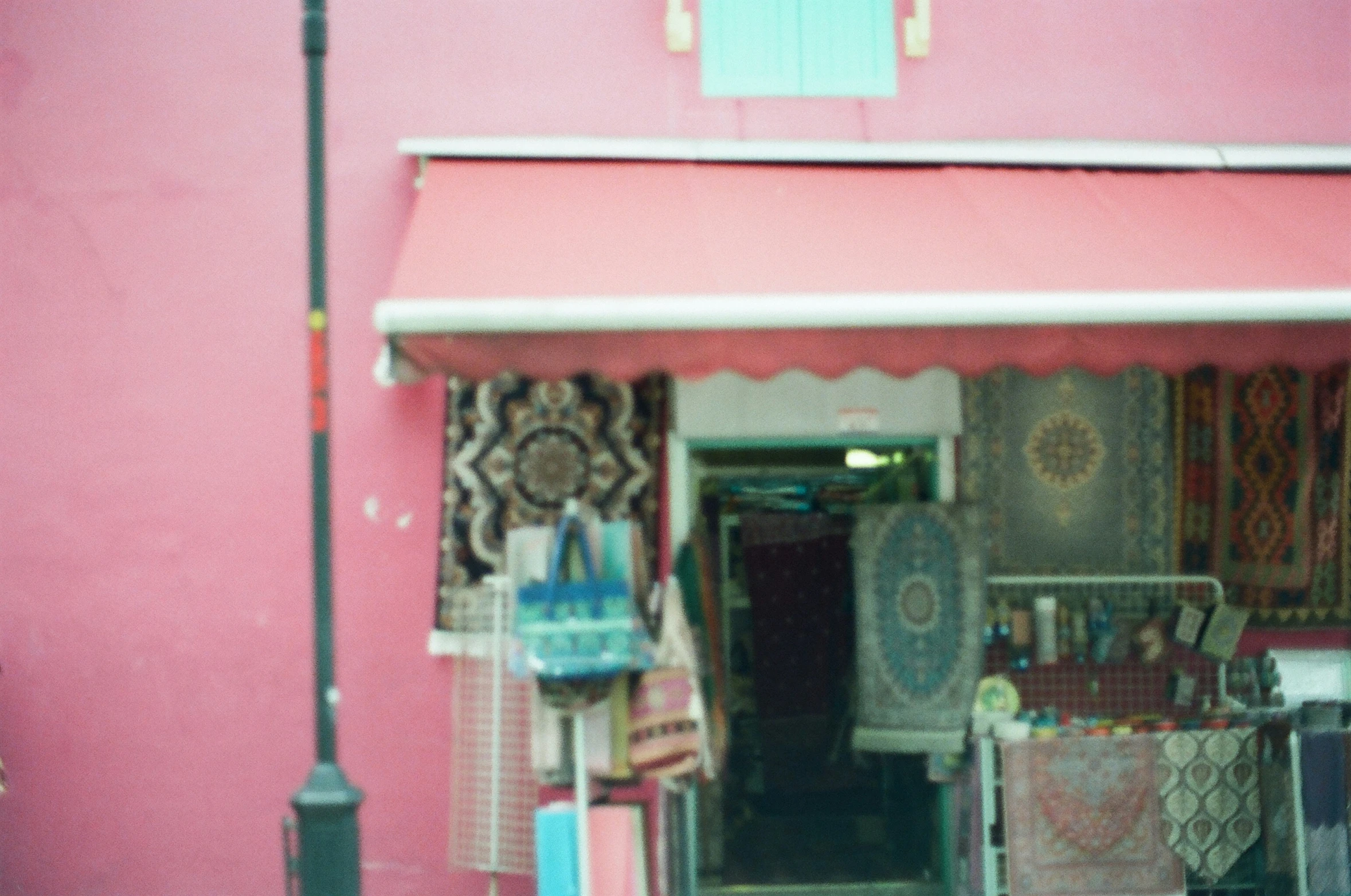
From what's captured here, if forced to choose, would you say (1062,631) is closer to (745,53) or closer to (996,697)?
(996,697)

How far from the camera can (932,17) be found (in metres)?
8.14

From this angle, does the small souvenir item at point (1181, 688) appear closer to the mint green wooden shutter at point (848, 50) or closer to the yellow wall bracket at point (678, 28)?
the mint green wooden shutter at point (848, 50)

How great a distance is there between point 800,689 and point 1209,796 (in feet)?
9.97

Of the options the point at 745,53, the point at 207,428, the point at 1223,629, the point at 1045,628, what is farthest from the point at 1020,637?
the point at 207,428

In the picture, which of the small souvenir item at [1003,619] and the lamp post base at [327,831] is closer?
the lamp post base at [327,831]

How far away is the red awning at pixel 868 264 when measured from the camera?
6383 mm

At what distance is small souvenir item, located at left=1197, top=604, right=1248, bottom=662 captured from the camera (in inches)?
322

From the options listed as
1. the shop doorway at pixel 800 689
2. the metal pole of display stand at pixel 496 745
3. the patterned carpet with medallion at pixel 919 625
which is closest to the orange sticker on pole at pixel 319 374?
the metal pole of display stand at pixel 496 745

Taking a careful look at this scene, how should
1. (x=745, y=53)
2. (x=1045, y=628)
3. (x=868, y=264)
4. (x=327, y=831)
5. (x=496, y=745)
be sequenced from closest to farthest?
1. (x=327, y=831)
2. (x=868, y=264)
3. (x=496, y=745)
4. (x=745, y=53)
5. (x=1045, y=628)

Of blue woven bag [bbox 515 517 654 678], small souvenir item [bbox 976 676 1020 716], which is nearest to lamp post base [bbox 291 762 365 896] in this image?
blue woven bag [bbox 515 517 654 678]

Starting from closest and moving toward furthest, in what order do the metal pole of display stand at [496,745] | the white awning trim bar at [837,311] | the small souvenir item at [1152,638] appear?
the white awning trim bar at [837,311]
the metal pole of display stand at [496,745]
the small souvenir item at [1152,638]

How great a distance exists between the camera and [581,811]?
6.80 metres

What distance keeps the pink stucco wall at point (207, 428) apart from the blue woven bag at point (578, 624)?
1.34m

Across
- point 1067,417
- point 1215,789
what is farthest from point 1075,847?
point 1067,417
